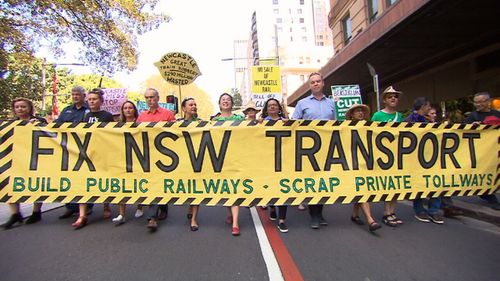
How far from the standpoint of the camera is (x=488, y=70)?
11.2m

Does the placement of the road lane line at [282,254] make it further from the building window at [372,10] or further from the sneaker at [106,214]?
the building window at [372,10]

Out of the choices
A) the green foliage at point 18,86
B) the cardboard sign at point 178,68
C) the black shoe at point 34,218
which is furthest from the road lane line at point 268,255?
the green foliage at point 18,86

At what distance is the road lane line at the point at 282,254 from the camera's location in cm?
350

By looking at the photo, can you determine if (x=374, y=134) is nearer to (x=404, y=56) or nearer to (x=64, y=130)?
(x=64, y=130)

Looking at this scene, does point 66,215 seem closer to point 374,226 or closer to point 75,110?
point 75,110

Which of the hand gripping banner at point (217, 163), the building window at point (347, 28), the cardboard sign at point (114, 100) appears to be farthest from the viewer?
the building window at point (347, 28)

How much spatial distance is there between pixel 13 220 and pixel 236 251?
3.49m

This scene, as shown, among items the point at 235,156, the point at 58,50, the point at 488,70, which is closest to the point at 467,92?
the point at 488,70

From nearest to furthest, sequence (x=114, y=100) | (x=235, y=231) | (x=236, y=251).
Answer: (x=236, y=251) → (x=235, y=231) → (x=114, y=100)

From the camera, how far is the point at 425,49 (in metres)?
11.7

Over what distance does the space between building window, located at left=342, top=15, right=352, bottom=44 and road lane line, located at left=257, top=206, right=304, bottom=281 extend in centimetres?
1702

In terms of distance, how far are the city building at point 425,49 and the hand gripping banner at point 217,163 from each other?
161 inches

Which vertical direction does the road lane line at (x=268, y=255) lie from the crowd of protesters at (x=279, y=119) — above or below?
below

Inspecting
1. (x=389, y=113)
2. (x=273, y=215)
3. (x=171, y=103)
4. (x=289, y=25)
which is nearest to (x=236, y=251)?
(x=273, y=215)
